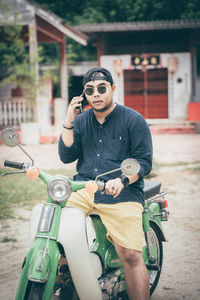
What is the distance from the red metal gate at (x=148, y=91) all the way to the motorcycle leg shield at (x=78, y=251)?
14847 millimetres

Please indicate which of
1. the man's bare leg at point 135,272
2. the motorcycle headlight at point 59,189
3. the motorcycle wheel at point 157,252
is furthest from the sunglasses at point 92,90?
the motorcycle wheel at point 157,252

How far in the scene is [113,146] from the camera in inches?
113

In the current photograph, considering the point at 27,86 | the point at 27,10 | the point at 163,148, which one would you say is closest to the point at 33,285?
the point at 163,148

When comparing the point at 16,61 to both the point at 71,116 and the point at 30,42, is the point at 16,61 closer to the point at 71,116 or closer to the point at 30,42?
→ the point at 30,42

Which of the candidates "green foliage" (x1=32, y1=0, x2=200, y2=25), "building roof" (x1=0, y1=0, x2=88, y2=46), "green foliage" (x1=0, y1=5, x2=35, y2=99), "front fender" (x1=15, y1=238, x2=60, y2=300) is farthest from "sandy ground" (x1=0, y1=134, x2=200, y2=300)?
"green foliage" (x1=32, y1=0, x2=200, y2=25)

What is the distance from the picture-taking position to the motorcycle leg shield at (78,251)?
2404 mm

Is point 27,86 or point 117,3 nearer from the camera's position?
point 27,86

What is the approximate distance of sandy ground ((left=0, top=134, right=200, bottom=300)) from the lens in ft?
11.9

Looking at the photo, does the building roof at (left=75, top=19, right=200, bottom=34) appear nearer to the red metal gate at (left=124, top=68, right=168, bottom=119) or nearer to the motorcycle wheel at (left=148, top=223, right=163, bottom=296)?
the red metal gate at (left=124, top=68, right=168, bottom=119)

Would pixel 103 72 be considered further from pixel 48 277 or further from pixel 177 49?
pixel 177 49

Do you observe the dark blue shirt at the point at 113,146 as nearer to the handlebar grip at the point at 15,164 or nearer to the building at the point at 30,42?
the handlebar grip at the point at 15,164

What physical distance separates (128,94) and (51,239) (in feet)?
50.0

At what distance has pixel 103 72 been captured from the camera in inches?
112

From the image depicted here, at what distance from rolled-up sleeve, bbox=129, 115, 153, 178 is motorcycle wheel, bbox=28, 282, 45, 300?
36.2 inches
